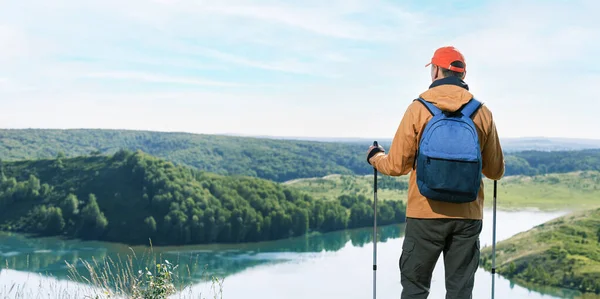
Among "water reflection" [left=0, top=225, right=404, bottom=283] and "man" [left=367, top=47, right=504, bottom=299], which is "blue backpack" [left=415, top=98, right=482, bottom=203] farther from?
"water reflection" [left=0, top=225, right=404, bottom=283]

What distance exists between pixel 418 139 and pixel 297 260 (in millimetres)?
49271

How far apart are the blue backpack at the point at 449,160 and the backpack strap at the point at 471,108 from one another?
0.05 meters

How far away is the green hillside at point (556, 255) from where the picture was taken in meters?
42.2

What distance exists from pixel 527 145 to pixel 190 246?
172ft

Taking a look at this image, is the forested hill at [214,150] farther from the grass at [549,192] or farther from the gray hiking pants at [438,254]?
the gray hiking pants at [438,254]

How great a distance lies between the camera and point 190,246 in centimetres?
5766

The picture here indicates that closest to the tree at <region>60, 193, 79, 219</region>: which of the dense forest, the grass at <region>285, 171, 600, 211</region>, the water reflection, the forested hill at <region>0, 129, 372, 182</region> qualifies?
the dense forest

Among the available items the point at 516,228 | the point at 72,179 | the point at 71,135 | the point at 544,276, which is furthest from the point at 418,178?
the point at 71,135

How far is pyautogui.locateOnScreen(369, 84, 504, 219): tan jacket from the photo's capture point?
2715mm

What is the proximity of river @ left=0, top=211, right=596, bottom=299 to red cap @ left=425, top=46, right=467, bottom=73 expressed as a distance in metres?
28.6

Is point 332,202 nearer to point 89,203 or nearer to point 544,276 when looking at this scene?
point 89,203

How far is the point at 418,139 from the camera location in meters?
2.74

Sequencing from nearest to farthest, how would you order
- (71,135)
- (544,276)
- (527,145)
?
(544,276) < (527,145) < (71,135)

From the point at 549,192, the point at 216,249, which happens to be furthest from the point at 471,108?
the point at 549,192
